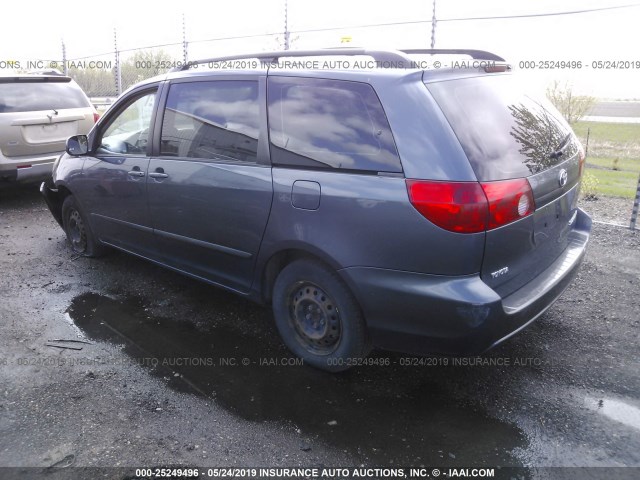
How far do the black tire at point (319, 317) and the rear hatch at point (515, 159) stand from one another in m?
Result: 0.80

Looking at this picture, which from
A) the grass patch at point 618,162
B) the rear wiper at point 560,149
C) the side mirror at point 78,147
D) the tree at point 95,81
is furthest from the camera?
the tree at point 95,81

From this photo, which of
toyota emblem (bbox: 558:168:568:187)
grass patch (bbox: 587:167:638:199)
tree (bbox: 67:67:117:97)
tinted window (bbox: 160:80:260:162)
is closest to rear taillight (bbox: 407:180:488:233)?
toyota emblem (bbox: 558:168:568:187)

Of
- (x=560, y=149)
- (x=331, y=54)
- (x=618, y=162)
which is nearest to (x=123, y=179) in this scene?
(x=331, y=54)

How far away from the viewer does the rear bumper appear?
8.69 ft

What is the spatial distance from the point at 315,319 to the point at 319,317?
43 millimetres

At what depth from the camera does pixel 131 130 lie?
15.1 ft

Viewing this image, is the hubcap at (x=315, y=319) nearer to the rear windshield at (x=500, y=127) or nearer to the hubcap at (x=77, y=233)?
the rear windshield at (x=500, y=127)

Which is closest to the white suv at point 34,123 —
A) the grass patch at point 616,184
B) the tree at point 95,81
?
the grass patch at point 616,184

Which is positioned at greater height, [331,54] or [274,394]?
[331,54]

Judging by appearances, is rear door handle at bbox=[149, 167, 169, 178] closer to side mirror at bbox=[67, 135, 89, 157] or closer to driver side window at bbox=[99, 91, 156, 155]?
driver side window at bbox=[99, 91, 156, 155]

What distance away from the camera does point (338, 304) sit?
3080 mm

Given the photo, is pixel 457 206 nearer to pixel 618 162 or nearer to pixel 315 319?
pixel 315 319

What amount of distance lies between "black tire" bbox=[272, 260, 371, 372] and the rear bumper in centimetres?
12

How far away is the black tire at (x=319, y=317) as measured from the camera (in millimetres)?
3068
